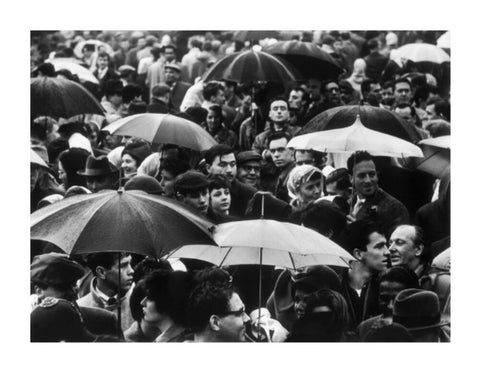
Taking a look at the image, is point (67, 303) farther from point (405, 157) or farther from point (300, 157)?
point (405, 157)

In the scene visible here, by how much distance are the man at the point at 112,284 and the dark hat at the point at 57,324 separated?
0.50ft

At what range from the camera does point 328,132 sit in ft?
35.6

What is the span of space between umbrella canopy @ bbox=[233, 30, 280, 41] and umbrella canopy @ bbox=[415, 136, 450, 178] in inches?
80.2

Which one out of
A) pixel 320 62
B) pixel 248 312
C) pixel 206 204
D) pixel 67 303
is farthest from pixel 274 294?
pixel 320 62

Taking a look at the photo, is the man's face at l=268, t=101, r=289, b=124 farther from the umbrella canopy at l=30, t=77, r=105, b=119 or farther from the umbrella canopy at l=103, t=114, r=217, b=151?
the umbrella canopy at l=30, t=77, r=105, b=119

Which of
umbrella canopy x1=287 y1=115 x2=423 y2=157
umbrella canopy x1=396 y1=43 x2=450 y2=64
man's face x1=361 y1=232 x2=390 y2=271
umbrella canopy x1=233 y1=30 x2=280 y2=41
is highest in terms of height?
umbrella canopy x1=233 y1=30 x2=280 y2=41

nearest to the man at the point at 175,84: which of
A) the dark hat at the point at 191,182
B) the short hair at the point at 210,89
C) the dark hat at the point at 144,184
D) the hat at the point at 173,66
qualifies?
the hat at the point at 173,66

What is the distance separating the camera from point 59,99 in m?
11.3

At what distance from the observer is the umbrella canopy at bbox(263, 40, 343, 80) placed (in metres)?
12.1

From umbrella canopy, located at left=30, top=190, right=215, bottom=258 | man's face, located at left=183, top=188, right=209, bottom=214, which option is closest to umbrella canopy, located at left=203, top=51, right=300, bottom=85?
man's face, located at left=183, top=188, right=209, bottom=214

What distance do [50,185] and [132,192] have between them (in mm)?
1855

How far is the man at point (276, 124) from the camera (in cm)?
1147

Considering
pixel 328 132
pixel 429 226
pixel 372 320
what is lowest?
pixel 372 320

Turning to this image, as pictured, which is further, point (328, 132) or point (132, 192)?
point (328, 132)
